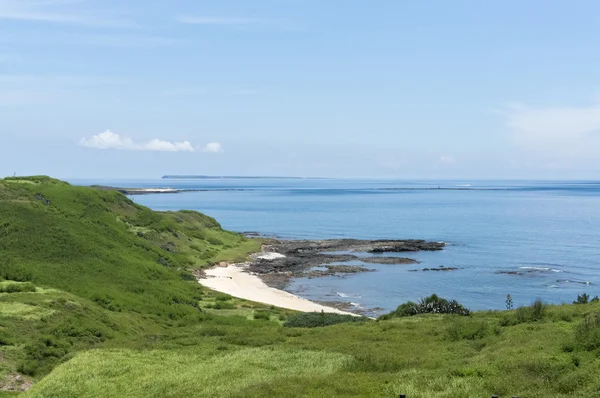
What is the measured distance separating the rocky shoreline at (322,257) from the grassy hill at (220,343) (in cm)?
2718

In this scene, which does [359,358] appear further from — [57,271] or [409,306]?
[57,271]

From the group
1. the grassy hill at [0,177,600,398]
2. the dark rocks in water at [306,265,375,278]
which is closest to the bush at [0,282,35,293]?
the grassy hill at [0,177,600,398]

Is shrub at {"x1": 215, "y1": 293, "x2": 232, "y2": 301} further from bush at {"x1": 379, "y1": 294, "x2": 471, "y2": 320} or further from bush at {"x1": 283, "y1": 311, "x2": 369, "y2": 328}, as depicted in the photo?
bush at {"x1": 379, "y1": 294, "x2": 471, "y2": 320}

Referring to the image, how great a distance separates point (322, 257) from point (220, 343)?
7185cm

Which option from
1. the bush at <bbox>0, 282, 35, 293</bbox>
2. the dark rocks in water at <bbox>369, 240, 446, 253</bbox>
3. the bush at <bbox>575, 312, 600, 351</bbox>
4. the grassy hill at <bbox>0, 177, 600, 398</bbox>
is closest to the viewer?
the grassy hill at <bbox>0, 177, 600, 398</bbox>

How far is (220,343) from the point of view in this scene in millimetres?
30266

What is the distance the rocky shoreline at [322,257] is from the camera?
3351 inches

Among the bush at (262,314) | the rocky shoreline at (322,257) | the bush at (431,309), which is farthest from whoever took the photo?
the rocky shoreline at (322,257)

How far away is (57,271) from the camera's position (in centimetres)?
4922

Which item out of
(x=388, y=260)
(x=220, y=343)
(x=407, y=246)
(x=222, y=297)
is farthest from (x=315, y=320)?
(x=407, y=246)

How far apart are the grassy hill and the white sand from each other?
6.03 meters

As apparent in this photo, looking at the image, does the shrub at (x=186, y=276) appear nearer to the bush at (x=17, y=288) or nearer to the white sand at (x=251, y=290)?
the white sand at (x=251, y=290)

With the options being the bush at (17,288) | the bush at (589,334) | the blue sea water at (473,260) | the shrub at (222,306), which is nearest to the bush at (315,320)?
the shrub at (222,306)

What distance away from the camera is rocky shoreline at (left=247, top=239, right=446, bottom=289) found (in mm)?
85125
